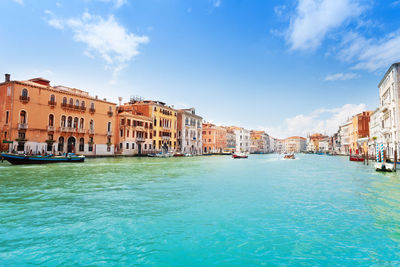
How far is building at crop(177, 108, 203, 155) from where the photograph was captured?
5206cm

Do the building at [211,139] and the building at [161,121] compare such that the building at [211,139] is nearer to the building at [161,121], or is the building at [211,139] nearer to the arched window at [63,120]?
the building at [161,121]

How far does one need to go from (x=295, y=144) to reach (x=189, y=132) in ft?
374

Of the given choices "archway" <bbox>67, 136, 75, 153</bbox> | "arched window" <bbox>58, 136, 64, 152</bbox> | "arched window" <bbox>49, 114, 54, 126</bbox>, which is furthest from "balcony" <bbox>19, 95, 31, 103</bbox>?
"archway" <bbox>67, 136, 75, 153</bbox>

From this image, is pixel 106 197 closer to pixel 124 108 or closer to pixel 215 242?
pixel 215 242

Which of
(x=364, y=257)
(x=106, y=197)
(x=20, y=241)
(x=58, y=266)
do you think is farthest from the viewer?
(x=106, y=197)

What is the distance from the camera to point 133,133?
129 feet

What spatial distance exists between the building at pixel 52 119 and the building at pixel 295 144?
134 metres

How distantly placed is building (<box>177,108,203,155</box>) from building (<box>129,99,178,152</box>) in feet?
6.08

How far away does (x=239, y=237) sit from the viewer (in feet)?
16.4

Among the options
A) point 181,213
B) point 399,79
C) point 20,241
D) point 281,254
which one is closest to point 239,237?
point 281,254

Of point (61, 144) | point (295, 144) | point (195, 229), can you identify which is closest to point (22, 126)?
point (61, 144)

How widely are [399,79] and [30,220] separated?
32.4 m

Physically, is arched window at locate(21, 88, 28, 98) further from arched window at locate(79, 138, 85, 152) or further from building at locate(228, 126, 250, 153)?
building at locate(228, 126, 250, 153)

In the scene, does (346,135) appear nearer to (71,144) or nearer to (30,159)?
(71,144)
